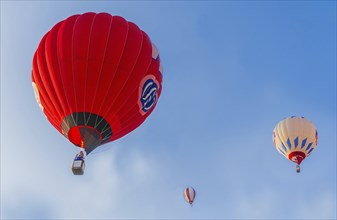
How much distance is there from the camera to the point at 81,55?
19.1 meters

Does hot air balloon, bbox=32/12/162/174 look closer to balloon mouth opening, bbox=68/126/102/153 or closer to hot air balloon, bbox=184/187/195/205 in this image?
balloon mouth opening, bbox=68/126/102/153

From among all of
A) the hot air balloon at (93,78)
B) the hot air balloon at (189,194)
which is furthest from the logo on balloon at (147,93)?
the hot air balloon at (189,194)

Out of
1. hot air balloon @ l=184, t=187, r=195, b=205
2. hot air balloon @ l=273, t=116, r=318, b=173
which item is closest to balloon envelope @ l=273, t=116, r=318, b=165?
hot air balloon @ l=273, t=116, r=318, b=173

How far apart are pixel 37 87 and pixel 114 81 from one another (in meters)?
2.65

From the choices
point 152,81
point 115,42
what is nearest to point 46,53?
point 115,42

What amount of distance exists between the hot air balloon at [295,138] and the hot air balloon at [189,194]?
222 inches

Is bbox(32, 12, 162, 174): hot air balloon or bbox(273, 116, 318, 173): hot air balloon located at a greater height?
bbox(273, 116, 318, 173): hot air balloon

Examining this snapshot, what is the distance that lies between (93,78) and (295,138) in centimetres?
1131

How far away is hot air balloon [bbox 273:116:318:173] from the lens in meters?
26.6

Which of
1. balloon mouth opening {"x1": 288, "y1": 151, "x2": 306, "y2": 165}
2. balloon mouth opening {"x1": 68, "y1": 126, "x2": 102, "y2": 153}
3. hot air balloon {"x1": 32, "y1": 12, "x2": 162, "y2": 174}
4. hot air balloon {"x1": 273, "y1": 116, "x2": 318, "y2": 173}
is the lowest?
balloon mouth opening {"x1": 68, "y1": 126, "x2": 102, "y2": 153}

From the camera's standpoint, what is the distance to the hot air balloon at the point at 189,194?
31031 millimetres

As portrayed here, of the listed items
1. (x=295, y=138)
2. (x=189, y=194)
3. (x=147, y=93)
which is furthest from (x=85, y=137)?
(x=189, y=194)

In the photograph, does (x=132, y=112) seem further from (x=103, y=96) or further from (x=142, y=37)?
(x=142, y=37)

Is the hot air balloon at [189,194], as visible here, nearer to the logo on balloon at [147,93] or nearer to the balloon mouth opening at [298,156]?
the balloon mouth opening at [298,156]
